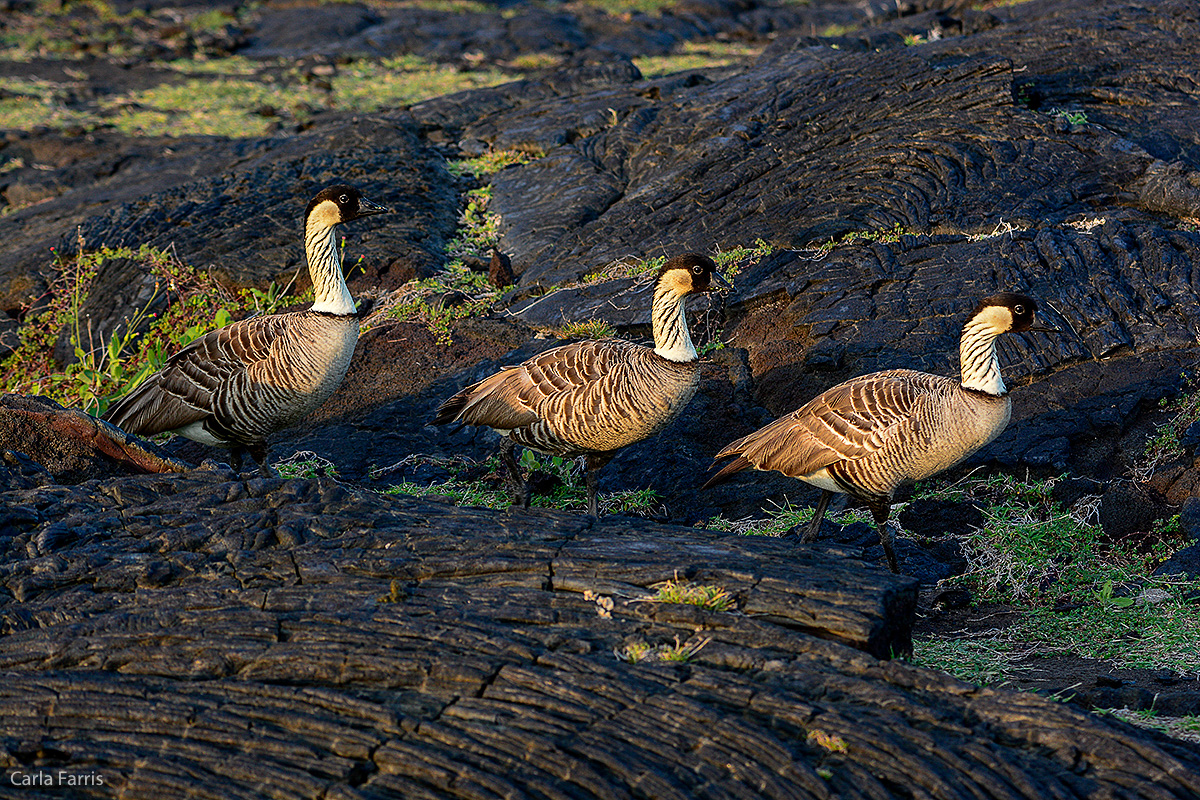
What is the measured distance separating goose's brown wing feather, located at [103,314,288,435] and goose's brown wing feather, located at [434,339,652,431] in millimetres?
1821

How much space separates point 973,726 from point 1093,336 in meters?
6.01

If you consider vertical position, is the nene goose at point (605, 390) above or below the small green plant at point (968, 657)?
above

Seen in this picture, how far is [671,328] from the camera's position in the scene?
8211 mm

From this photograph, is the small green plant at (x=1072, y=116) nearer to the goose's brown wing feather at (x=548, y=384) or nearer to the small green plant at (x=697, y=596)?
the goose's brown wing feather at (x=548, y=384)

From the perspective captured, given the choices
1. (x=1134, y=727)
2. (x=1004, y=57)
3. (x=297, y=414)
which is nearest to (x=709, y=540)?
(x=1134, y=727)

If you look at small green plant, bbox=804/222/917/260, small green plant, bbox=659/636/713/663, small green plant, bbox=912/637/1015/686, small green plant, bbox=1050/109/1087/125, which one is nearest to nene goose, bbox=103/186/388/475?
small green plant, bbox=659/636/713/663

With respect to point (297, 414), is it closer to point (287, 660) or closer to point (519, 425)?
point (519, 425)

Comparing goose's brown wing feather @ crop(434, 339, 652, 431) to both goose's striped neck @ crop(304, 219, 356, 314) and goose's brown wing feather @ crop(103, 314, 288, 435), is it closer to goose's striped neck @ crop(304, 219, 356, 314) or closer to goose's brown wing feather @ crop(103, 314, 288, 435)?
goose's striped neck @ crop(304, 219, 356, 314)

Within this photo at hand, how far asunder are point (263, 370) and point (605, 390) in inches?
112

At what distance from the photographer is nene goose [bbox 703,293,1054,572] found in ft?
24.7

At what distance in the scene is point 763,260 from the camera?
11297 millimetres

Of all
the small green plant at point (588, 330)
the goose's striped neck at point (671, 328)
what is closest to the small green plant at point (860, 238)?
the small green plant at point (588, 330)

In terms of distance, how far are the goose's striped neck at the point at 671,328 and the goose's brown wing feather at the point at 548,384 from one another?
161 millimetres

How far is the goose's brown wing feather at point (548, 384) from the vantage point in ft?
26.9
